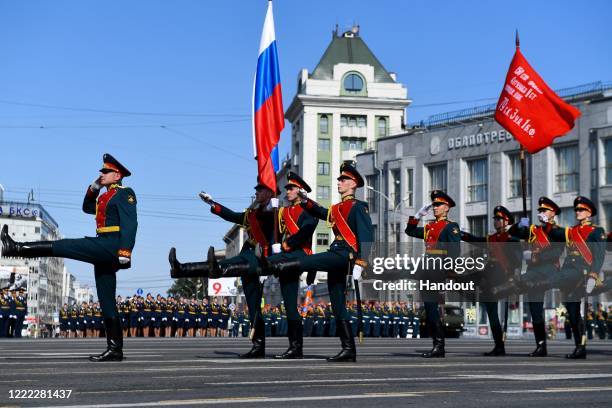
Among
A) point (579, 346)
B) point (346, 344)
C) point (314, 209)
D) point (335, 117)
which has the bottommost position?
point (579, 346)

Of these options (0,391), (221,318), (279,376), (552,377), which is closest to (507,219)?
(552,377)

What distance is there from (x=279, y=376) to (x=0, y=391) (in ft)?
9.06

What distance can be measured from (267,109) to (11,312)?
81.8ft

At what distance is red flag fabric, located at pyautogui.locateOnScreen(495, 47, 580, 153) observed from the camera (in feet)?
67.1

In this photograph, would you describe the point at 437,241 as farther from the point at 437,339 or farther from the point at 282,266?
the point at 282,266

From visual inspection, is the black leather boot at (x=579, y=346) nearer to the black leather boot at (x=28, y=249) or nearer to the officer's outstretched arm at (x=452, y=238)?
the officer's outstretched arm at (x=452, y=238)

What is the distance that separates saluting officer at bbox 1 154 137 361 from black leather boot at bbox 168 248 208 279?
0.54 m

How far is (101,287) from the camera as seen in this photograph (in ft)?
39.7

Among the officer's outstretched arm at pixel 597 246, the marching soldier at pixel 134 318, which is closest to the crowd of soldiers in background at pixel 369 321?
the marching soldier at pixel 134 318

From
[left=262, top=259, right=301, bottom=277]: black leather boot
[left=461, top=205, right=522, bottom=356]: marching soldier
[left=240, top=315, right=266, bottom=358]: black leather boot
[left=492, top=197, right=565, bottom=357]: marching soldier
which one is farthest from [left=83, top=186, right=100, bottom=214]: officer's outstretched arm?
[left=492, top=197, right=565, bottom=357]: marching soldier

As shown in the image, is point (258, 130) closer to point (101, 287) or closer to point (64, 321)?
point (101, 287)

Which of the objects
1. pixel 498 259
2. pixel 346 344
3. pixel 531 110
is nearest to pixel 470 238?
pixel 498 259

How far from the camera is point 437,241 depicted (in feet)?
48.5

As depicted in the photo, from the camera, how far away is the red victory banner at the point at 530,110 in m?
20.4
